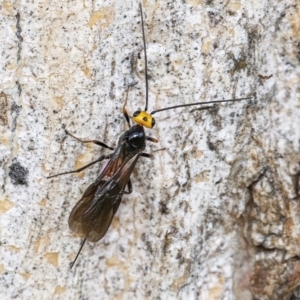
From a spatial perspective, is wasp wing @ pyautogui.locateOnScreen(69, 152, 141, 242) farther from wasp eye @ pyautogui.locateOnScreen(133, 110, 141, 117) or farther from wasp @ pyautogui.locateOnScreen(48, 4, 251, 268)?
wasp eye @ pyautogui.locateOnScreen(133, 110, 141, 117)

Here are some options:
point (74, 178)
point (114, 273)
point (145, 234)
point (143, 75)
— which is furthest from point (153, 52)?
point (114, 273)

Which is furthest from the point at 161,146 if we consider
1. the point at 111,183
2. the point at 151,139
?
the point at 111,183

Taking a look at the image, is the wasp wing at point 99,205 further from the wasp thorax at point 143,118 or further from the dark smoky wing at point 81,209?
the wasp thorax at point 143,118

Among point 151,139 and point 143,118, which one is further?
point 151,139

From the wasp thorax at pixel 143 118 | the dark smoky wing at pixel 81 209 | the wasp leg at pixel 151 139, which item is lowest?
the dark smoky wing at pixel 81 209

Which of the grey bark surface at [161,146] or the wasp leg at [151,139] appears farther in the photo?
the wasp leg at [151,139]

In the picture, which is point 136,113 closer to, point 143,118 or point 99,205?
point 143,118

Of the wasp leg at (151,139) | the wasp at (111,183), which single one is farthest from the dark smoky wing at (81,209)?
the wasp leg at (151,139)
